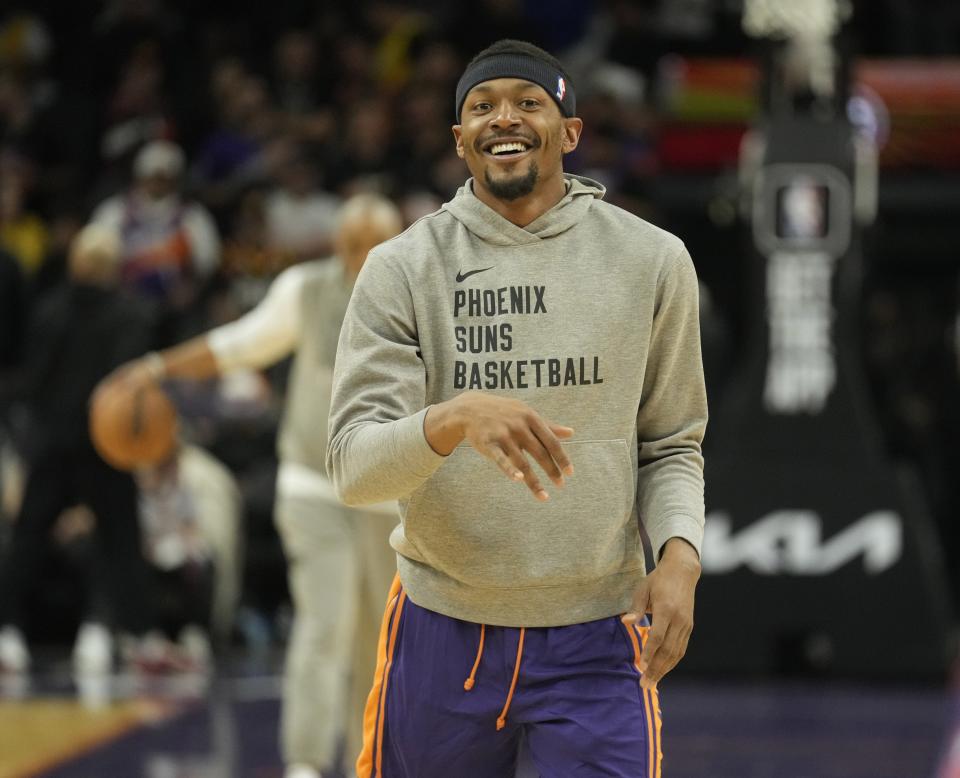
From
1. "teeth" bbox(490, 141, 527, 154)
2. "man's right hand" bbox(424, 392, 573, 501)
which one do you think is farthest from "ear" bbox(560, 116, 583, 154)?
"man's right hand" bbox(424, 392, 573, 501)

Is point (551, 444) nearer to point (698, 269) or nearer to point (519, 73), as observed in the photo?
point (519, 73)

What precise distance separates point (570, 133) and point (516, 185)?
19cm

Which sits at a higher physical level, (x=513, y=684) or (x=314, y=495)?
(x=314, y=495)

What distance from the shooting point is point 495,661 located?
361cm

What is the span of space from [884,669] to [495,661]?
6.73m

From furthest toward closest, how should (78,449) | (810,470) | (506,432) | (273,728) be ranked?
(78,449), (810,470), (273,728), (506,432)

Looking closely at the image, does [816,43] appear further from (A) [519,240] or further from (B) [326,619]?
(A) [519,240]

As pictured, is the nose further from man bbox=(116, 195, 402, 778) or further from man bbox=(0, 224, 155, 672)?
man bbox=(0, 224, 155, 672)

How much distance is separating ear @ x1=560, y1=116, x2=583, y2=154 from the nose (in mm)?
133

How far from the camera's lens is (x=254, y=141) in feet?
46.4

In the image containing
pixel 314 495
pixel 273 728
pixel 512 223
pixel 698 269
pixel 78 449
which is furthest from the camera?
pixel 698 269

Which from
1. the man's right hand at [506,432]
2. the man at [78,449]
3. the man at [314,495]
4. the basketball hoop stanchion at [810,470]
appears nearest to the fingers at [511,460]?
the man's right hand at [506,432]

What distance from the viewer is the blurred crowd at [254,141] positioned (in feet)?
39.5

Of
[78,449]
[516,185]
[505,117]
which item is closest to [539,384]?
[516,185]
